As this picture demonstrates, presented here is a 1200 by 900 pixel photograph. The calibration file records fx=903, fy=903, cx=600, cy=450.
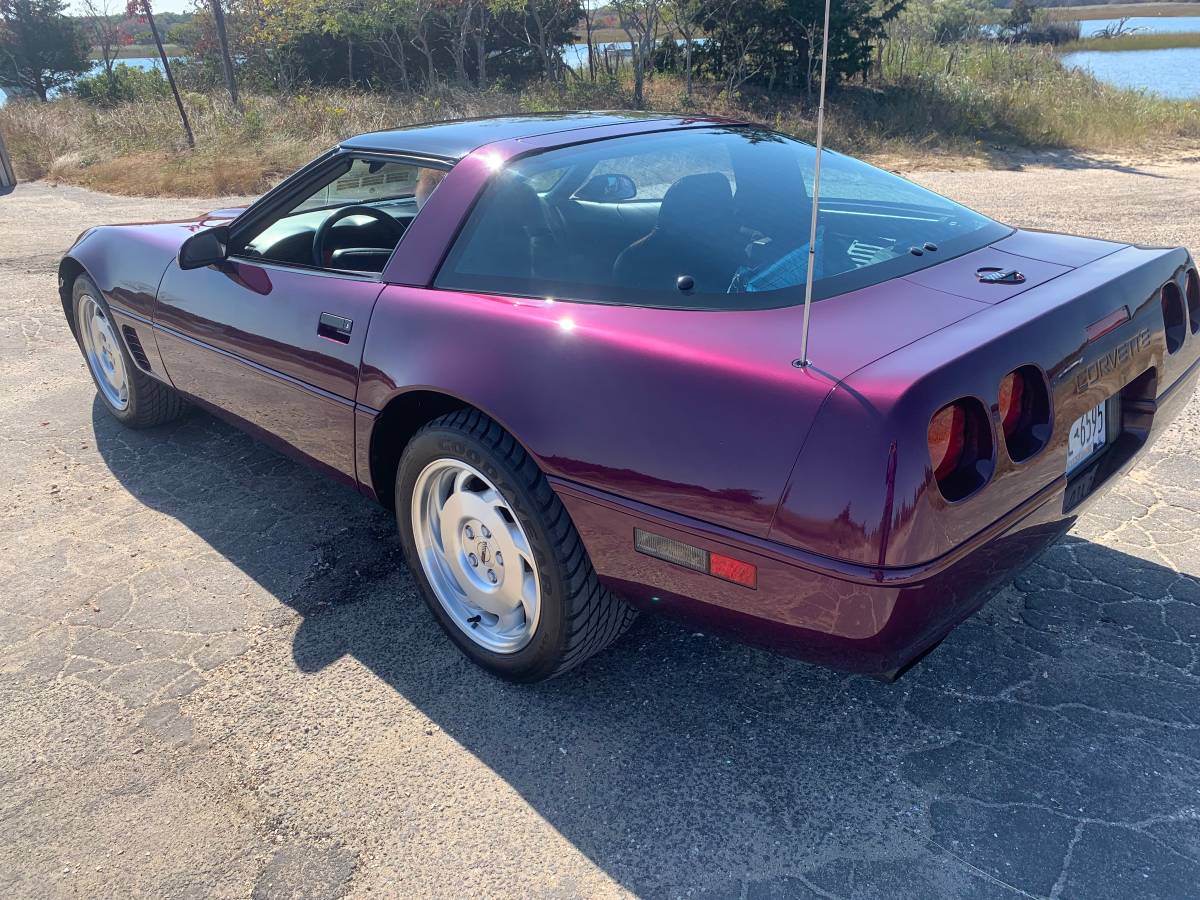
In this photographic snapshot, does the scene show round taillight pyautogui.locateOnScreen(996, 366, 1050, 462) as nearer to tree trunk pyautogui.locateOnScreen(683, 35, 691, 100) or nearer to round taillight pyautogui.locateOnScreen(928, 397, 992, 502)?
round taillight pyautogui.locateOnScreen(928, 397, 992, 502)

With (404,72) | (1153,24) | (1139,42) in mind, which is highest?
(1153,24)

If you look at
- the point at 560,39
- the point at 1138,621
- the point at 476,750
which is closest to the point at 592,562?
the point at 476,750

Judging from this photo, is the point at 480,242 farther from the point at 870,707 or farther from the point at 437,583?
the point at 870,707

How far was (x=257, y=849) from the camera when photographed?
2006 millimetres

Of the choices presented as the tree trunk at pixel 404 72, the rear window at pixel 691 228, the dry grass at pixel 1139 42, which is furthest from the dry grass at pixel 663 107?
the dry grass at pixel 1139 42

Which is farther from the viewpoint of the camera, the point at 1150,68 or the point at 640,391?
the point at 1150,68

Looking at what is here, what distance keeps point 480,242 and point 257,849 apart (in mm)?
1613

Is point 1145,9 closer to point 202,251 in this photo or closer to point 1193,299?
point 1193,299

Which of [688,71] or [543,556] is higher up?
[688,71]

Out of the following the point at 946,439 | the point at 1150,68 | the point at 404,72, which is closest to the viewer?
the point at 946,439

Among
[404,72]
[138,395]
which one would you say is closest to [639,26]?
[404,72]

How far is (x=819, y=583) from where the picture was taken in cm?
175

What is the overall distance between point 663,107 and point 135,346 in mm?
13683

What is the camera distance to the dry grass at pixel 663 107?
12.9 metres
